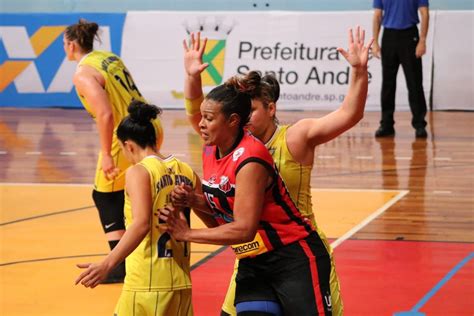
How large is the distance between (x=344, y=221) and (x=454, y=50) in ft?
26.3

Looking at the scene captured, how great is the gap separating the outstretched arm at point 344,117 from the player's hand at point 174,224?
0.75 metres

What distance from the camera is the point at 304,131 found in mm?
4637

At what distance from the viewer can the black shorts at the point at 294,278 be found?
4422mm

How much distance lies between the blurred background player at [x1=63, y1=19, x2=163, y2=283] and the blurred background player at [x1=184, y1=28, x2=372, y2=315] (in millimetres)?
2131

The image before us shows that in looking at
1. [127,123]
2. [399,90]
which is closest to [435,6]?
[399,90]

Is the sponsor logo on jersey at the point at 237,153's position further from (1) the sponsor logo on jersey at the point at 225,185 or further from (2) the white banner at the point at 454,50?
(2) the white banner at the point at 454,50

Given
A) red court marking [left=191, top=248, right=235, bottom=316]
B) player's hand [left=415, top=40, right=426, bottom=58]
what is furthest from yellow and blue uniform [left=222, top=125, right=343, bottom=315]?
player's hand [left=415, top=40, right=426, bottom=58]

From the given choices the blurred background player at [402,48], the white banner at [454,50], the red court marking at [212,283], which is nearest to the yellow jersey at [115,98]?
the red court marking at [212,283]

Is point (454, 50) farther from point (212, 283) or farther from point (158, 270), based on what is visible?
point (158, 270)

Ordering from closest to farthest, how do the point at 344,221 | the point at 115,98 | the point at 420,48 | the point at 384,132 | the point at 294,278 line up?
the point at 294,278 < the point at 115,98 < the point at 344,221 < the point at 420,48 < the point at 384,132

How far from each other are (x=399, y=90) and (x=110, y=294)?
33.9 ft

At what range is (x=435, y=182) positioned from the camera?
10695mm

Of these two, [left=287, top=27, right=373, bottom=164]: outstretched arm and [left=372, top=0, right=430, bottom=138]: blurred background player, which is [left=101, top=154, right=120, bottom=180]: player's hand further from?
[left=372, top=0, right=430, bottom=138]: blurred background player

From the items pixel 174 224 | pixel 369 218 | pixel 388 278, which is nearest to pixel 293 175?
pixel 174 224
